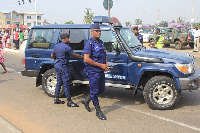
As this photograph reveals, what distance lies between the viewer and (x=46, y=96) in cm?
674

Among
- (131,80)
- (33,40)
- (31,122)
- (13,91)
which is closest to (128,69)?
(131,80)

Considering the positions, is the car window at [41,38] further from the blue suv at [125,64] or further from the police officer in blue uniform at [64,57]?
the police officer in blue uniform at [64,57]

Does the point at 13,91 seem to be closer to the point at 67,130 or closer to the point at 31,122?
the point at 31,122

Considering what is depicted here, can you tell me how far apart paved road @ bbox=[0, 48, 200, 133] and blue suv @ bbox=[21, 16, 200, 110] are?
40 cm

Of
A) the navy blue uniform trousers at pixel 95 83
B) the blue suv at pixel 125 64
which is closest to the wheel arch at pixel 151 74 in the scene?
the blue suv at pixel 125 64

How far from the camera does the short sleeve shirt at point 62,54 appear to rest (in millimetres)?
5629

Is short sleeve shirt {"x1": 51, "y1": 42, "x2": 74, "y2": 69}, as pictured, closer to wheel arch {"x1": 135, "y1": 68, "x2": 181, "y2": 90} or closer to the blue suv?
the blue suv

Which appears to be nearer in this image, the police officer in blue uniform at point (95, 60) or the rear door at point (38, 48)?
the police officer in blue uniform at point (95, 60)

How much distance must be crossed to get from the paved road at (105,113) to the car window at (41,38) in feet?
4.64

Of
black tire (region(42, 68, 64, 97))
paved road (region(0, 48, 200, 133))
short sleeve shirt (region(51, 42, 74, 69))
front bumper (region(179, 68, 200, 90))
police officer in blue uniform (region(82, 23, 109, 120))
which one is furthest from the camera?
black tire (region(42, 68, 64, 97))

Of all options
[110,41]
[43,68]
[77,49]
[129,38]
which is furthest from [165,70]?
[43,68]

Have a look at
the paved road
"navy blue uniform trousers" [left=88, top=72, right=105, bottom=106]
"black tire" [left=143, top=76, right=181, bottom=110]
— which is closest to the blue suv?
"black tire" [left=143, top=76, right=181, bottom=110]

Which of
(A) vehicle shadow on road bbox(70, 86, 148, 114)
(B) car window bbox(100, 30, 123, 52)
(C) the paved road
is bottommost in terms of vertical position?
(C) the paved road

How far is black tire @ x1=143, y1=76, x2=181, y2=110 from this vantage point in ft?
17.3
